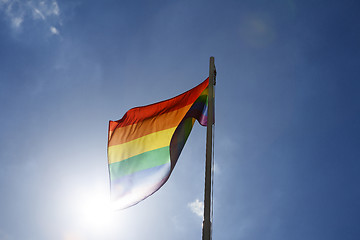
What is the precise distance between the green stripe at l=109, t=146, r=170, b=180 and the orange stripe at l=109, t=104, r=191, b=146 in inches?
27.2

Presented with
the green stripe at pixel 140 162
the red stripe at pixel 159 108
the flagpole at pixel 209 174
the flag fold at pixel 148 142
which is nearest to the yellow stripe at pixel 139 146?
the flag fold at pixel 148 142

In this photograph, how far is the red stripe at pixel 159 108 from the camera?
11.0 metres

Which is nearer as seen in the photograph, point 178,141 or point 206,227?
point 206,227

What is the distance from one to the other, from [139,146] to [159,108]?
4.49 ft

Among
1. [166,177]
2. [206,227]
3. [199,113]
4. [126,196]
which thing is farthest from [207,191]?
[199,113]

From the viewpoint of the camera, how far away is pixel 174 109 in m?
11.0

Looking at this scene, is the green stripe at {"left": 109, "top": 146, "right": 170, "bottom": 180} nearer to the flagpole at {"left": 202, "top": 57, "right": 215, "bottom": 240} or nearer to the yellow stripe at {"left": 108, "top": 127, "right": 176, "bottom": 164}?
the yellow stripe at {"left": 108, "top": 127, "right": 176, "bottom": 164}

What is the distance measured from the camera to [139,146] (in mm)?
10805

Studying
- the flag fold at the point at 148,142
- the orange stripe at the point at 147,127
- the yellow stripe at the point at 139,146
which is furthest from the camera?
the orange stripe at the point at 147,127

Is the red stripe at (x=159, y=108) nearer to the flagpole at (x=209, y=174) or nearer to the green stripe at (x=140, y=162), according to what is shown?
the flagpole at (x=209, y=174)

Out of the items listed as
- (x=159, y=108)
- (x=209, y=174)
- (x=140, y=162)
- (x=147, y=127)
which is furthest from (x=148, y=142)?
(x=209, y=174)

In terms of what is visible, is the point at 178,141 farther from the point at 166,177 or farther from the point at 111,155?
the point at 111,155

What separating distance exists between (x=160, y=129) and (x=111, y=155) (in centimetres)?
171

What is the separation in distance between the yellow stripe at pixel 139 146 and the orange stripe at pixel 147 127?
14 centimetres
